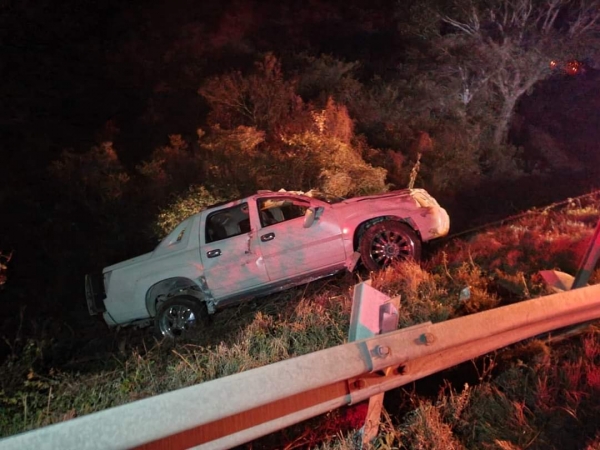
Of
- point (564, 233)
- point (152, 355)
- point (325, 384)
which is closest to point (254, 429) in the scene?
point (325, 384)

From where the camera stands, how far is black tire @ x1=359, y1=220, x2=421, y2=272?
7.79 metres

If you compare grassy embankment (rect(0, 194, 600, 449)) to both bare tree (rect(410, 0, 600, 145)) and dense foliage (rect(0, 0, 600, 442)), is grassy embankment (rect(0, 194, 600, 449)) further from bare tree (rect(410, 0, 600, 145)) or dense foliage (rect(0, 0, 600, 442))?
bare tree (rect(410, 0, 600, 145))

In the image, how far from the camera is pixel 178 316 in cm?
770

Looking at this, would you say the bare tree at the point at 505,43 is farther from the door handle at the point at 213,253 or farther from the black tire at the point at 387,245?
the door handle at the point at 213,253

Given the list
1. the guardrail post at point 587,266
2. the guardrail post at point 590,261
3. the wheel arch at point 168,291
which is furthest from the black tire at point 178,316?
the guardrail post at point 590,261

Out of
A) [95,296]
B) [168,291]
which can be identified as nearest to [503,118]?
[168,291]

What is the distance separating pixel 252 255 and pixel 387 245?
1820 millimetres

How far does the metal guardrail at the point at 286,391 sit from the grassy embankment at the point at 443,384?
1.32 feet

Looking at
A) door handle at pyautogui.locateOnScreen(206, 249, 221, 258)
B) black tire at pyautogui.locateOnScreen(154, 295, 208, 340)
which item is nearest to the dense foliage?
black tire at pyautogui.locateOnScreen(154, 295, 208, 340)

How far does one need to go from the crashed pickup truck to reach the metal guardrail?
4037 mm

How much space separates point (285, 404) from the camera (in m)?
3.07

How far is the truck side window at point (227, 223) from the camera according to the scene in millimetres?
7973

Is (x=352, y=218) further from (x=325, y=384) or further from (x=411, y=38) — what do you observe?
(x=411, y=38)

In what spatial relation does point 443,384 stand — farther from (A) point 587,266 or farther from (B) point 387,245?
→ (B) point 387,245
